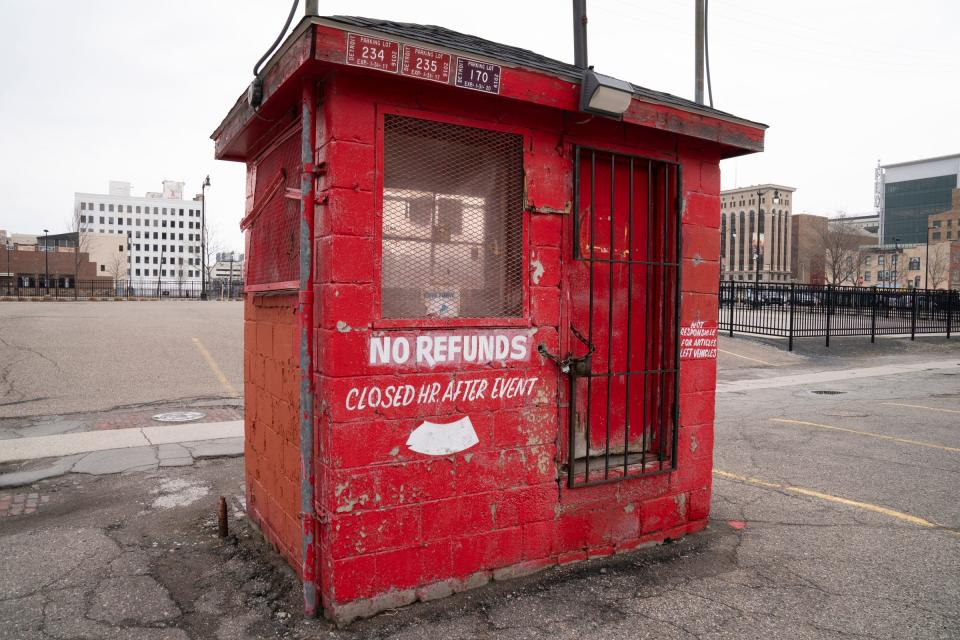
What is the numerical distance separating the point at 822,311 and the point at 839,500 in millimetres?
16989

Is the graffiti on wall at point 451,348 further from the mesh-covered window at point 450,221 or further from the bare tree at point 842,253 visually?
the bare tree at point 842,253

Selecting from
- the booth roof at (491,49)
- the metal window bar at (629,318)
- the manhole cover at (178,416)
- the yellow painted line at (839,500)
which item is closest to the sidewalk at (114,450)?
the manhole cover at (178,416)

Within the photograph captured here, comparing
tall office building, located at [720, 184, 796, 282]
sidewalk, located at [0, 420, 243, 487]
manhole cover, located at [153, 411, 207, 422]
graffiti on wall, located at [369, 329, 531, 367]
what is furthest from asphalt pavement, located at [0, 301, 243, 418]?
tall office building, located at [720, 184, 796, 282]

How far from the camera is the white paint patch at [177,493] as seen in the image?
5.25 m

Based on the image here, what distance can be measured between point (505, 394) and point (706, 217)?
207 centimetres

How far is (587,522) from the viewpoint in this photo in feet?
13.2

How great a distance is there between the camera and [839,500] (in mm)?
5387

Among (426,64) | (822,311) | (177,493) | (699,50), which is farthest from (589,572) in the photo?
(822,311)

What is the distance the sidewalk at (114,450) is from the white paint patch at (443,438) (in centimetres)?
414

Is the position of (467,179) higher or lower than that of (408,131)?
lower

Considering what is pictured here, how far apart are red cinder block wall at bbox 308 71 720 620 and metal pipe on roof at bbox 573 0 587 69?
0.54 metres

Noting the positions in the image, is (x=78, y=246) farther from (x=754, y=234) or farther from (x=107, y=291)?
(x=754, y=234)

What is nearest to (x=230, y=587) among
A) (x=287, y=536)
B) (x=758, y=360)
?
(x=287, y=536)

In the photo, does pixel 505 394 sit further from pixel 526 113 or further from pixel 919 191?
pixel 919 191
